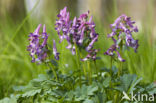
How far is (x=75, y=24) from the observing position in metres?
1.45

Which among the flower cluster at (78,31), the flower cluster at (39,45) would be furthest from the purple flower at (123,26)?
the flower cluster at (39,45)

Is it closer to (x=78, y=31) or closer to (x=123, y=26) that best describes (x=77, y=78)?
(x=78, y=31)

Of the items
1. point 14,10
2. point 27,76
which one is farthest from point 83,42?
point 14,10

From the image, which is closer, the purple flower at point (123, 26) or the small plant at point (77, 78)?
the small plant at point (77, 78)

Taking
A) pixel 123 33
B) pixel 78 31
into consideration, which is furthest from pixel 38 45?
pixel 123 33

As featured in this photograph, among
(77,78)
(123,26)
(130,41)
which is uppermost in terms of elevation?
(123,26)

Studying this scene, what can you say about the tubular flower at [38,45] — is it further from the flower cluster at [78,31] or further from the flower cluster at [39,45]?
the flower cluster at [78,31]

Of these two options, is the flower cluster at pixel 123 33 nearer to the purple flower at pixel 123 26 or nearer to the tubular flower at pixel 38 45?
the purple flower at pixel 123 26

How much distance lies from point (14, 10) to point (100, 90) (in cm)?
577

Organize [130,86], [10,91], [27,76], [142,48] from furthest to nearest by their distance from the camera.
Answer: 1. [27,76]
2. [142,48]
3. [10,91]
4. [130,86]

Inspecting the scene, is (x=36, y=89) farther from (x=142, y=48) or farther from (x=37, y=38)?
(x=142, y=48)

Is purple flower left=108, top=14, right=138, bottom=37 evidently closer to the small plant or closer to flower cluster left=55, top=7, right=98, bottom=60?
the small plant

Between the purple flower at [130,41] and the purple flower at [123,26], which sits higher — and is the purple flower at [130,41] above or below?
below

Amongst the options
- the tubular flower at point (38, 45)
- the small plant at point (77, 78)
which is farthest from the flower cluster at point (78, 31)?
the tubular flower at point (38, 45)
